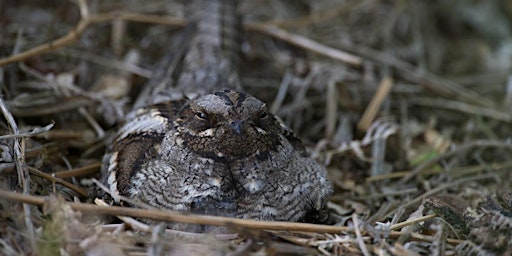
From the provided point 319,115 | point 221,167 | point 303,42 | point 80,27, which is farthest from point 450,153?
point 80,27

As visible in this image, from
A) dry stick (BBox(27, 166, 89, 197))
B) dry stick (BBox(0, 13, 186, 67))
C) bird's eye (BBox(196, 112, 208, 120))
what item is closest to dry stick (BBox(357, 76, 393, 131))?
dry stick (BBox(0, 13, 186, 67))

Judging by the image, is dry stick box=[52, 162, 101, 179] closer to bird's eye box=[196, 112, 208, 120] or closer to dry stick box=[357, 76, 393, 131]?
bird's eye box=[196, 112, 208, 120]

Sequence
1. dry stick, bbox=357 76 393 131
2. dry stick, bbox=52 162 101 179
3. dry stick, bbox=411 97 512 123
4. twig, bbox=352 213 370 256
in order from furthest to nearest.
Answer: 1. dry stick, bbox=411 97 512 123
2. dry stick, bbox=357 76 393 131
3. dry stick, bbox=52 162 101 179
4. twig, bbox=352 213 370 256

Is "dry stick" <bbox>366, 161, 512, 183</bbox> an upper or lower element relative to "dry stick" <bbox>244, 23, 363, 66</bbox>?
lower

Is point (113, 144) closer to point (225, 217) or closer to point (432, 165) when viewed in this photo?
point (225, 217)

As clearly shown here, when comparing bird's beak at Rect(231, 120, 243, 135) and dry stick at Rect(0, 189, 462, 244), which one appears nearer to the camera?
dry stick at Rect(0, 189, 462, 244)

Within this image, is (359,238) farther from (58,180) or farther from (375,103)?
(375,103)

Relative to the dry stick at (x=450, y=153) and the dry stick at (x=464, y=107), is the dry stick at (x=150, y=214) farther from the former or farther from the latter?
the dry stick at (x=464, y=107)
